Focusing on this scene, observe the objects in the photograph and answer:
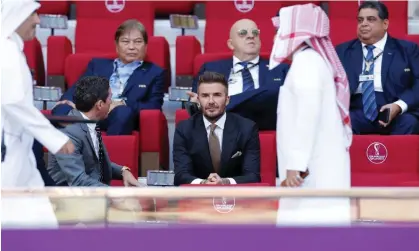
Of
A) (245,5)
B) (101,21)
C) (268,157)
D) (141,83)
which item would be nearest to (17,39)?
(268,157)

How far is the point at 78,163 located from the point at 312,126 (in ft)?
2.35

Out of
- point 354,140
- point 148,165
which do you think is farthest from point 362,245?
point 148,165

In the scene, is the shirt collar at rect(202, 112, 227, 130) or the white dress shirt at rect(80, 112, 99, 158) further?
the shirt collar at rect(202, 112, 227, 130)

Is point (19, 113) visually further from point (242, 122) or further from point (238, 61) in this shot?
point (238, 61)

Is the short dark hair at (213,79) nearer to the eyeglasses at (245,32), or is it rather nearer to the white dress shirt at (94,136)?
the eyeglasses at (245,32)

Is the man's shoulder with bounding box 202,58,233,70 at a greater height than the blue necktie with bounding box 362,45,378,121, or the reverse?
the man's shoulder with bounding box 202,58,233,70

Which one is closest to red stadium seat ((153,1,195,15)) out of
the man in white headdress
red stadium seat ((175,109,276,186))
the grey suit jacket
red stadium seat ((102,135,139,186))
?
red stadium seat ((102,135,139,186))

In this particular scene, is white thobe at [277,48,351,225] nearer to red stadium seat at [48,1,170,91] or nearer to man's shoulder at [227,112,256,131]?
man's shoulder at [227,112,256,131]

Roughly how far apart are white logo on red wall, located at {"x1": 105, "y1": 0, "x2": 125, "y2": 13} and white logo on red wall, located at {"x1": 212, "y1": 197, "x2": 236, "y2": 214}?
2699 millimetres

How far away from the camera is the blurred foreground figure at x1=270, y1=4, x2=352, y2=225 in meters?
3.66

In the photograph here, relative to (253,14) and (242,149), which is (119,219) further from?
(253,14)

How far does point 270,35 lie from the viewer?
5426mm

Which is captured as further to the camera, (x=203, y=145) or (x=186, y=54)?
(x=186, y=54)

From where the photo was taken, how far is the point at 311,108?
12.0ft
